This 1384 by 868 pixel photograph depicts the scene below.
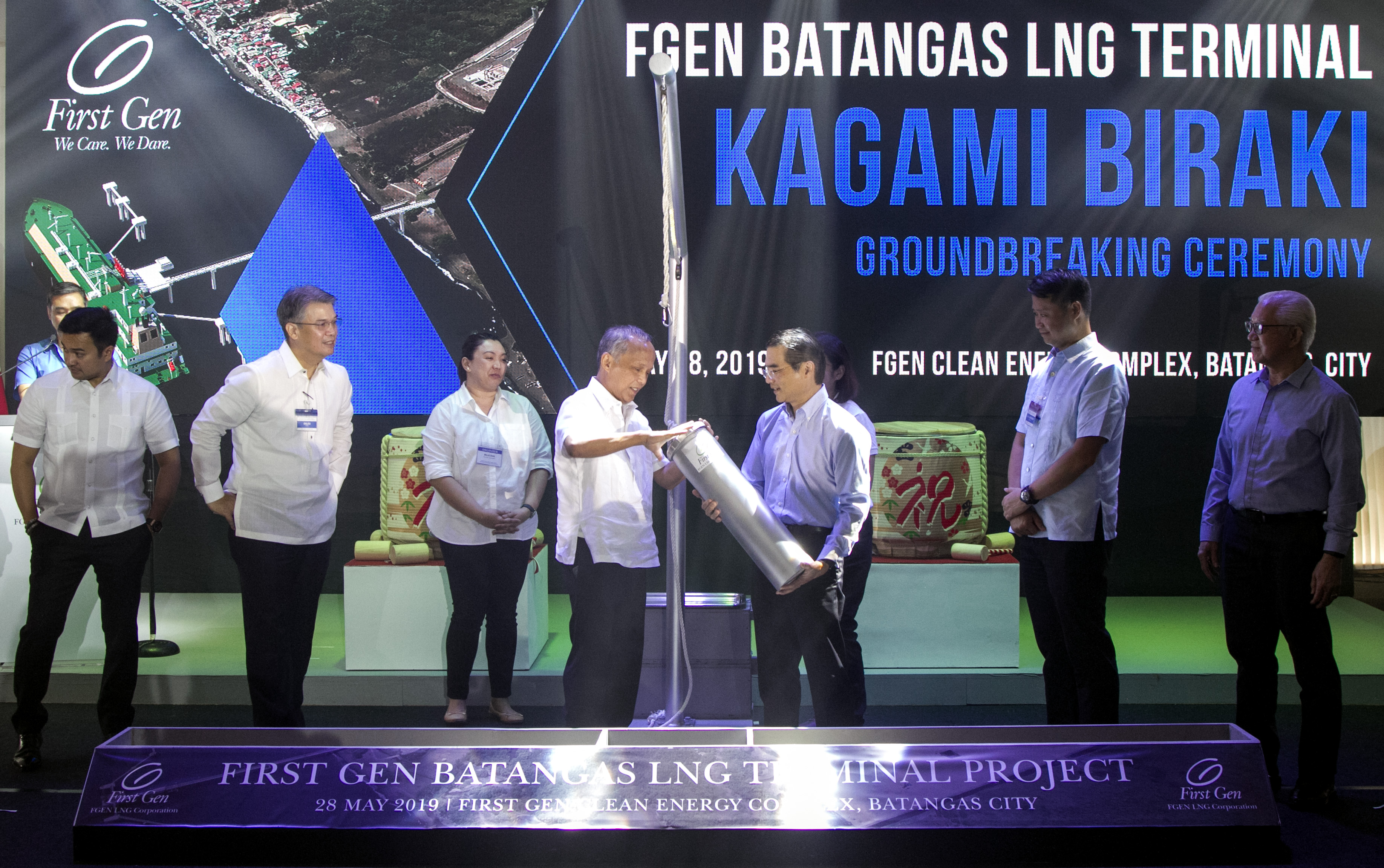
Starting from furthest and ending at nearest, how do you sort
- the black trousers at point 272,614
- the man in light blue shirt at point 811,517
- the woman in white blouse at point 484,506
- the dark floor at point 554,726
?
the woman in white blouse at point 484,506 < the black trousers at point 272,614 < the man in light blue shirt at point 811,517 < the dark floor at point 554,726

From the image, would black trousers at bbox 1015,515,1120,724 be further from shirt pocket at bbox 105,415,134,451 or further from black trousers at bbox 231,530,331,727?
shirt pocket at bbox 105,415,134,451

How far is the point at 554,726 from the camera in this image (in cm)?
436

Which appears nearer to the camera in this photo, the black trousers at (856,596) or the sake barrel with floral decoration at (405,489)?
the black trousers at (856,596)

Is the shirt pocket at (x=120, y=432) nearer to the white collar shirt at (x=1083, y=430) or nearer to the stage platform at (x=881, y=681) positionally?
the stage platform at (x=881, y=681)

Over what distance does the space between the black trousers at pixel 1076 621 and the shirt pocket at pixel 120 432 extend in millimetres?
2971

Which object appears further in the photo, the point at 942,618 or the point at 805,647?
the point at 942,618

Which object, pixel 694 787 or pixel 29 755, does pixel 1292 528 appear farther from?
pixel 29 755

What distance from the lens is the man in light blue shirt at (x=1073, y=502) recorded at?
3230 mm

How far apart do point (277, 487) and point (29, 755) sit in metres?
Answer: 1.28

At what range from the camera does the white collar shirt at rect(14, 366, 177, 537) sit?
3.66m

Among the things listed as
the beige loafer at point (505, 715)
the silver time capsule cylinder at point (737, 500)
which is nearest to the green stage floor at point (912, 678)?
the beige loafer at point (505, 715)

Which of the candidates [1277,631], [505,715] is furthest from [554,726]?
[1277,631]

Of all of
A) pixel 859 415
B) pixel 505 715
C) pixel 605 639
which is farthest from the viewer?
pixel 505 715

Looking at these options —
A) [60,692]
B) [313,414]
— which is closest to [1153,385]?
[313,414]
